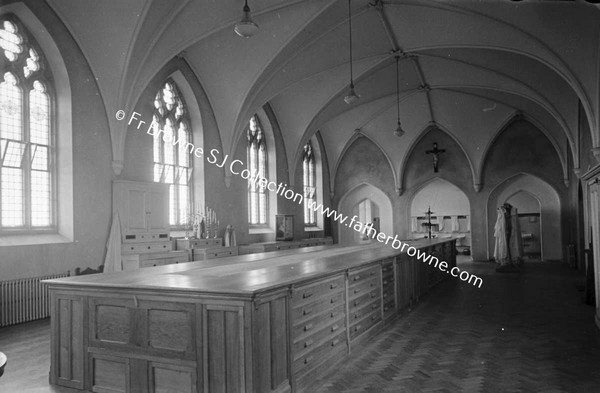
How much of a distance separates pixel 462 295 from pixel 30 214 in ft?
28.5

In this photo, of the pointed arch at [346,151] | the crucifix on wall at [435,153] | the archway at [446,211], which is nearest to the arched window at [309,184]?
the pointed arch at [346,151]

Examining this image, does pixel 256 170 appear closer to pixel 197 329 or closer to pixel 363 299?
pixel 363 299

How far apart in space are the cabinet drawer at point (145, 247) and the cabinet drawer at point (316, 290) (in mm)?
5845

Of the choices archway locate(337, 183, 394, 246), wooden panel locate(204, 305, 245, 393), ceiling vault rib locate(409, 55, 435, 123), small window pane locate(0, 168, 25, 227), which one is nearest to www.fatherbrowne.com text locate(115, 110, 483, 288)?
small window pane locate(0, 168, 25, 227)

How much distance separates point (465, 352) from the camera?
6.01 m

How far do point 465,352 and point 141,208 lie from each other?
7.25 m

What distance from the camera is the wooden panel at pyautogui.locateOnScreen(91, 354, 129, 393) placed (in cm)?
448

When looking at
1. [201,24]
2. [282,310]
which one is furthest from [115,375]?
[201,24]

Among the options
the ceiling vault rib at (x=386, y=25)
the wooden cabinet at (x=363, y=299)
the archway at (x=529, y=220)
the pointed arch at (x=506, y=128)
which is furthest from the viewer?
the archway at (x=529, y=220)

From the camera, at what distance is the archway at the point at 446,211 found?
22.6 meters

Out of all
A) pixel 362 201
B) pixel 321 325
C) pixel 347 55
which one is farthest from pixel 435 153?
pixel 321 325

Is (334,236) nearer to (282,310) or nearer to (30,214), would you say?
(30,214)

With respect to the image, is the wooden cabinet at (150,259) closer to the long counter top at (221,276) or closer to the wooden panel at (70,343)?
the long counter top at (221,276)

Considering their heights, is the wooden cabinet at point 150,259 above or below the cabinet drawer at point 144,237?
below
